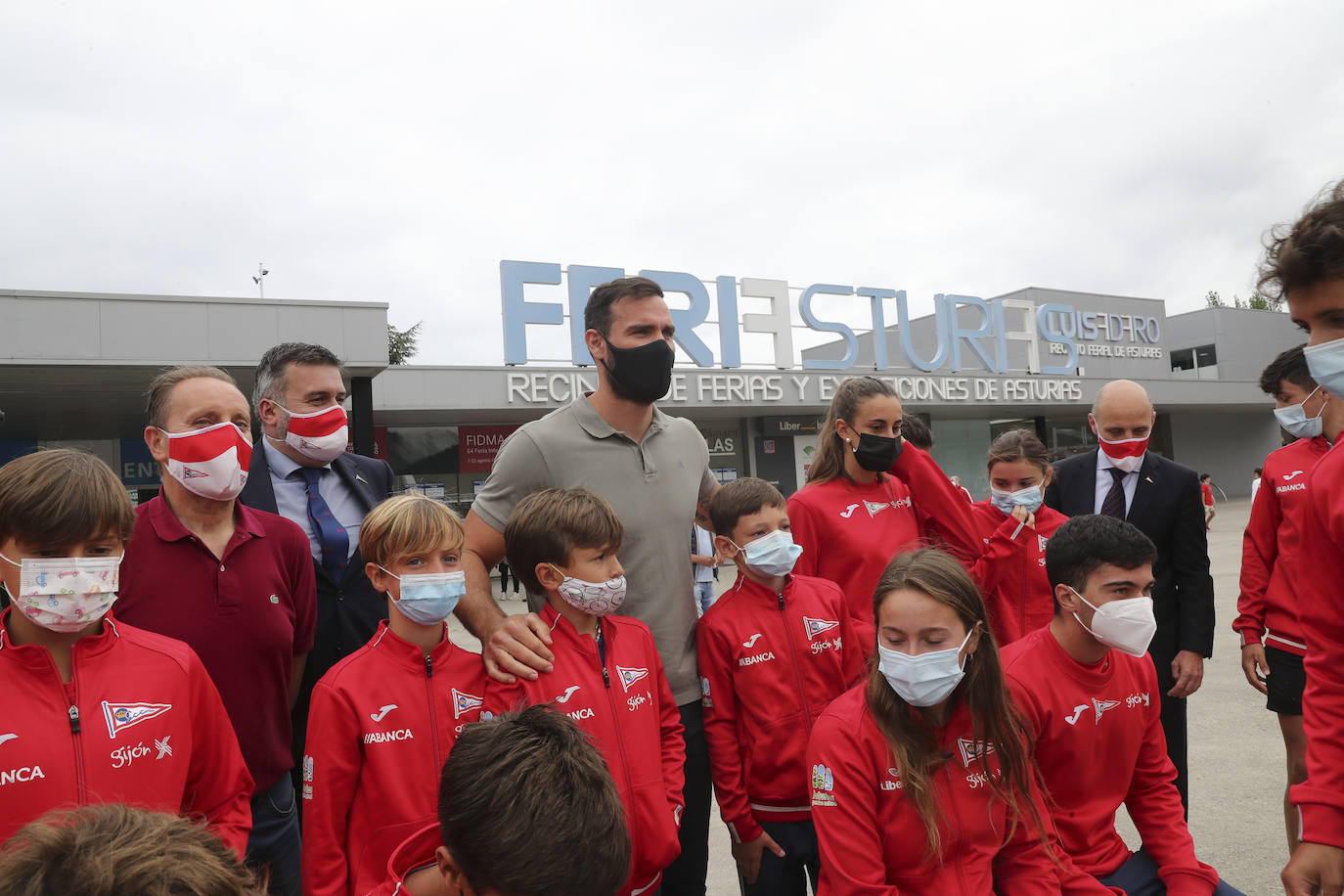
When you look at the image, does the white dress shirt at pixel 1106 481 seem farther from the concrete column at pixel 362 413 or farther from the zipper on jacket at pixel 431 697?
the concrete column at pixel 362 413

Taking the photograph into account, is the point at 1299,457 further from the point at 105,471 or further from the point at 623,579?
the point at 105,471

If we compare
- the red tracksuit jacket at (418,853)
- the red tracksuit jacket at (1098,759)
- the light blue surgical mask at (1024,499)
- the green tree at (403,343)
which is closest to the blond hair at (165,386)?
the red tracksuit jacket at (418,853)

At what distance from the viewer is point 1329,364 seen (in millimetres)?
1701

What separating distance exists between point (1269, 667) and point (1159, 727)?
1810 mm

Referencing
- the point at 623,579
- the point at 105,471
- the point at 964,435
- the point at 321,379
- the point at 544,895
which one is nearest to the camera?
the point at 544,895

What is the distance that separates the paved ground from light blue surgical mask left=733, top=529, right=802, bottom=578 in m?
1.75

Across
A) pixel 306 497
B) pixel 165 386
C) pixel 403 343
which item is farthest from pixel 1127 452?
pixel 403 343

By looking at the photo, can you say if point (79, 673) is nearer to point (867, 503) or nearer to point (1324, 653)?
point (867, 503)

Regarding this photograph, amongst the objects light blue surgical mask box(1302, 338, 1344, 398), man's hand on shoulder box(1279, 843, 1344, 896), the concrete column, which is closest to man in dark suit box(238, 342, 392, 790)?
man's hand on shoulder box(1279, 843, 1344, 896)

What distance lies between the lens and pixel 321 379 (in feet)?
10.3

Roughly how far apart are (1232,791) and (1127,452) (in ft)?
6.97

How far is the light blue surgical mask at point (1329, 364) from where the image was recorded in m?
1.69

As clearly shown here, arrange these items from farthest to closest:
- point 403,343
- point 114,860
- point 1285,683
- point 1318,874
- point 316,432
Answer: point 403,343, point 1285,683, point 316,432, point 1318,874, point 114,860

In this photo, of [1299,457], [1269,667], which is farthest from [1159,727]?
[1299,457]
